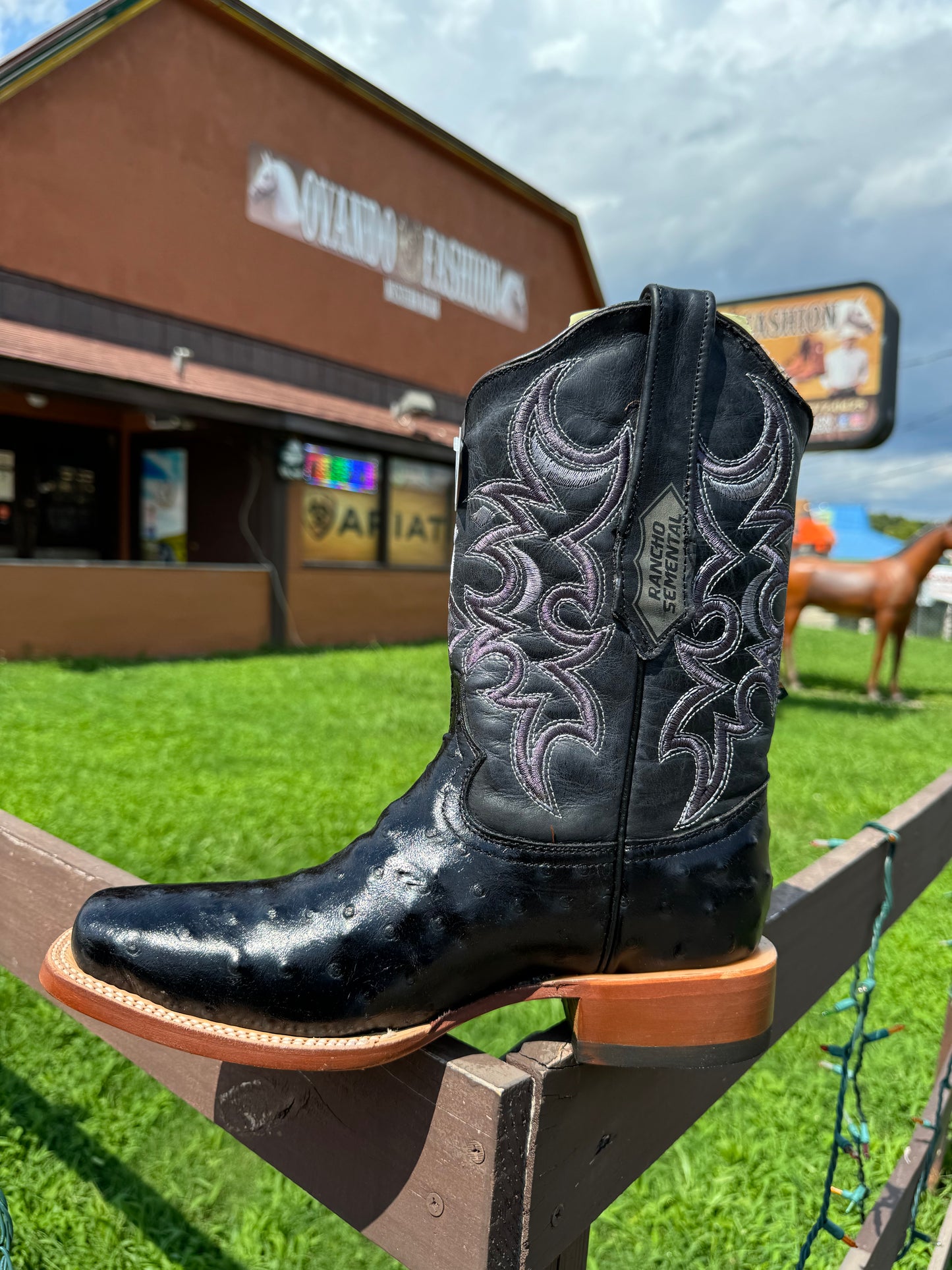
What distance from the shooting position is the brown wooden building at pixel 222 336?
303 inches

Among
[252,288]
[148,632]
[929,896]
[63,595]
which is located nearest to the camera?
[929,896]

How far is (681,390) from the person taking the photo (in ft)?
2.33

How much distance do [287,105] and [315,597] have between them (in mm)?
5628

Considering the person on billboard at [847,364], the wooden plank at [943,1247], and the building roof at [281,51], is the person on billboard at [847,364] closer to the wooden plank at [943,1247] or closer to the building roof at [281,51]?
the building roof at [281,51]

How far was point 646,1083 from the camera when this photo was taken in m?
0.81

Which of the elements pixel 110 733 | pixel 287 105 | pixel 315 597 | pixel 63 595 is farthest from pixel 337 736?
pixel 287 105

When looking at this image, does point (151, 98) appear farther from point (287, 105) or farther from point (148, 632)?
point (148, 632)

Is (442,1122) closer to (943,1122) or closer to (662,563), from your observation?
(662,563)

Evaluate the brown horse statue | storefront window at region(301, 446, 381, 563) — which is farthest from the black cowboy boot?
storefront window at region(301, 446, 381, 563)

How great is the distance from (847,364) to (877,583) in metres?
3.23

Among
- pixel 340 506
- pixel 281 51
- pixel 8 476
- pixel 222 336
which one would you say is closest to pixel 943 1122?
pixel 340 506

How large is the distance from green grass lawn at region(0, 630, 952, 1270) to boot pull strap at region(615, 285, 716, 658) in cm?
70

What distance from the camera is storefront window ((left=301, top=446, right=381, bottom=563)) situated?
9734mm

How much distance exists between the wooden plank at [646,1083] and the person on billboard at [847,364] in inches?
359
